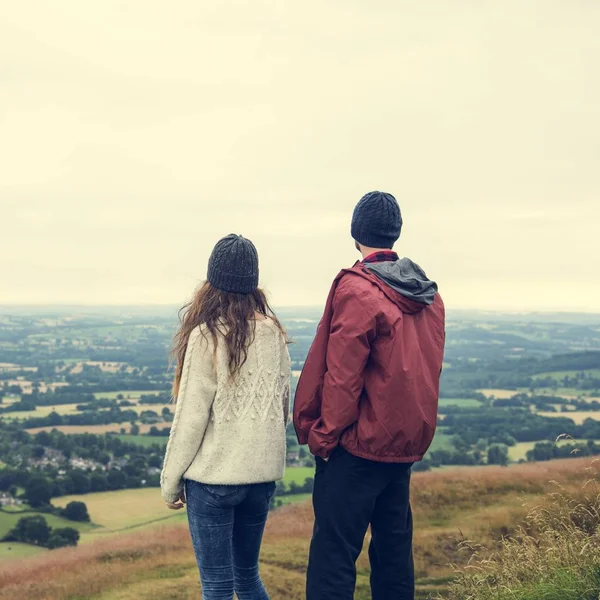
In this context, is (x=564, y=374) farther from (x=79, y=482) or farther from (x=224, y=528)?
(x=224, y=528)

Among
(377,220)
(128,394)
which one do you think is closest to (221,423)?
(377,220)

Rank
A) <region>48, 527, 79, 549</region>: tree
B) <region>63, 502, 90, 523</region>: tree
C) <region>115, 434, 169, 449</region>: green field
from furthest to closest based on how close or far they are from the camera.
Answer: <region>115, 434, 169, 449</region>: green field < <region>63, 502, 90, 523</region>: tree < <region>48, 527, 79, 549</region>: tree

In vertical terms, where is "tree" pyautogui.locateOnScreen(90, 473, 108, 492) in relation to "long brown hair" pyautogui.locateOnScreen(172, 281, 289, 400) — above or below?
below

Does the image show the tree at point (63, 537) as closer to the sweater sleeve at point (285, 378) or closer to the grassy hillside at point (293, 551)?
the grassy hillside at point (293, 551)

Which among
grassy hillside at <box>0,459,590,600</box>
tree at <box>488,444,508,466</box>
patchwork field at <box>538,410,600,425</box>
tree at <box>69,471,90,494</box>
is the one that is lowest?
patchwork field at <box>538,410,600,425</box>

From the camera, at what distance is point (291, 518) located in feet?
36.4

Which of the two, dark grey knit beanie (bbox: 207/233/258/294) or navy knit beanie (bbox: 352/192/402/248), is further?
navy knit beanie (bbox: 352/192/402/248)

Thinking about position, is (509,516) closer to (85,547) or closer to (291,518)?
(291,518)

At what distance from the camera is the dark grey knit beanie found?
164 inches

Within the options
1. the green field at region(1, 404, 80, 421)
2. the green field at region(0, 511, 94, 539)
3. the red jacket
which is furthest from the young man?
the green field at region(1, 404, 80, 421)

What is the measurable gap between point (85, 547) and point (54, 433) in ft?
170

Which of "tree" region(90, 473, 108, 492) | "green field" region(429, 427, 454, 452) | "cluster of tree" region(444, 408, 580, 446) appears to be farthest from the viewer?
"cluster of tree" region(444, 408, 580, 446)

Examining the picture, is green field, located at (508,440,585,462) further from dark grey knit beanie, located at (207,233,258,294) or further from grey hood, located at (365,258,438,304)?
dark grey knit beanie, located at (207,233,258,294)

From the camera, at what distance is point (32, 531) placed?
24.4 m
